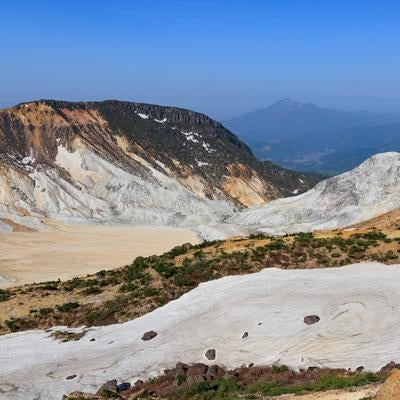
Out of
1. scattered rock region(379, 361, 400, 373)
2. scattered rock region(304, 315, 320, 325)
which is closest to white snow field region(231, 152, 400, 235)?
scattered rock region(304, 315, 320, 325)

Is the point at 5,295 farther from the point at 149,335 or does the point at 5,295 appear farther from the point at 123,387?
the point at 123,387

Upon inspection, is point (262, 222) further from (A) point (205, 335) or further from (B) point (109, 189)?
(A) point (205, 335)

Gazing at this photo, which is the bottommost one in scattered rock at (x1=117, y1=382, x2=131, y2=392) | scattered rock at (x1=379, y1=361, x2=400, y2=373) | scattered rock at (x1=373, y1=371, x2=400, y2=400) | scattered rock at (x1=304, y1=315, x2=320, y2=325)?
scattered rock at (x1=117, y1=382, x2=131, y2=392)

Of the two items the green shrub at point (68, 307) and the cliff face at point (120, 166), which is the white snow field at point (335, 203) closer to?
the cliff face at point (120, 166)

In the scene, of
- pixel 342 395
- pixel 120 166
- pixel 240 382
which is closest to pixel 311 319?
pixel 240 382

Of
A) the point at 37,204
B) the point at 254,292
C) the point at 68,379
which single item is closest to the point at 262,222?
the point at 37,204

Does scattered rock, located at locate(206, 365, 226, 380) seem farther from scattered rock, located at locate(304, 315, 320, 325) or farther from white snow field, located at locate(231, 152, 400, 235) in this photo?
white snow field, located at locate(231, 152, 400, 235)

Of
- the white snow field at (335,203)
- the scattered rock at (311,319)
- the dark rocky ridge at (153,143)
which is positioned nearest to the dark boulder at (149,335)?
the scattered rock at (311,319)
